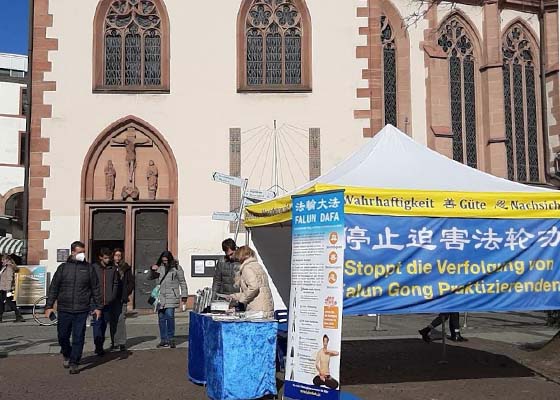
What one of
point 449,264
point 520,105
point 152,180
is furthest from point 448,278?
point 520,105

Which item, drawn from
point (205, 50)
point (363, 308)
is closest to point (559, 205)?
point (363, 308)

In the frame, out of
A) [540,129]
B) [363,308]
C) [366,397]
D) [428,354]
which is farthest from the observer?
[540,129]

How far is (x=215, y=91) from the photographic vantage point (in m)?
19.8

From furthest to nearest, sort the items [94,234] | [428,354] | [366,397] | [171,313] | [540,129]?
1. [540,129]
2. [94,234]
3. [171,313]
4. [428,354]
5. [366,397]

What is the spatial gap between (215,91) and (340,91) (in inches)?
137

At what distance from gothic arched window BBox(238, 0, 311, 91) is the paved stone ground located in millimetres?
8240

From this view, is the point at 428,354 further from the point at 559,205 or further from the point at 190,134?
the point at 190,134

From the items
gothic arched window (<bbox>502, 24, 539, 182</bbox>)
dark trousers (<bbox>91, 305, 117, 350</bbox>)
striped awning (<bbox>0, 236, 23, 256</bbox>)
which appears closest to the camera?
dark trousers (<bbox>91, 305, 117, 350</bbox>)

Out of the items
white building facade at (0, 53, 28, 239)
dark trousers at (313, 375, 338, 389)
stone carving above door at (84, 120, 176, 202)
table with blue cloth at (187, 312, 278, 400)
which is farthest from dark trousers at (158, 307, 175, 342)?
white building facade at (0, 53, 28, 239)

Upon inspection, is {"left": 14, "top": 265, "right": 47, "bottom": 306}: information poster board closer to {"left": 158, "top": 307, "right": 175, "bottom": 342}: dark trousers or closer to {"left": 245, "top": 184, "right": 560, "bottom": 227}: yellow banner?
{"left": 158, "top": 307, "right": 175, "bottom": 342}: dark trousers

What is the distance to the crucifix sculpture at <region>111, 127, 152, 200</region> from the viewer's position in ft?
64.3

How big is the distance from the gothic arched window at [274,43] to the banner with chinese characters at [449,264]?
1242 cm

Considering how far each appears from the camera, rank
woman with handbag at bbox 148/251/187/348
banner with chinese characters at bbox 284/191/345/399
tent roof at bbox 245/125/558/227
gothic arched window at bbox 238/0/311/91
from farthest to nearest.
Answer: gothic arched window at bbox 238/0/311/91 < woman with handbag at bbox 148/251/187/348 < tent roof at bbox 245/125/558/227 < banner with chinese characters at bbox 284/191/345/399

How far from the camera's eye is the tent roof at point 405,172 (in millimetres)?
8192
